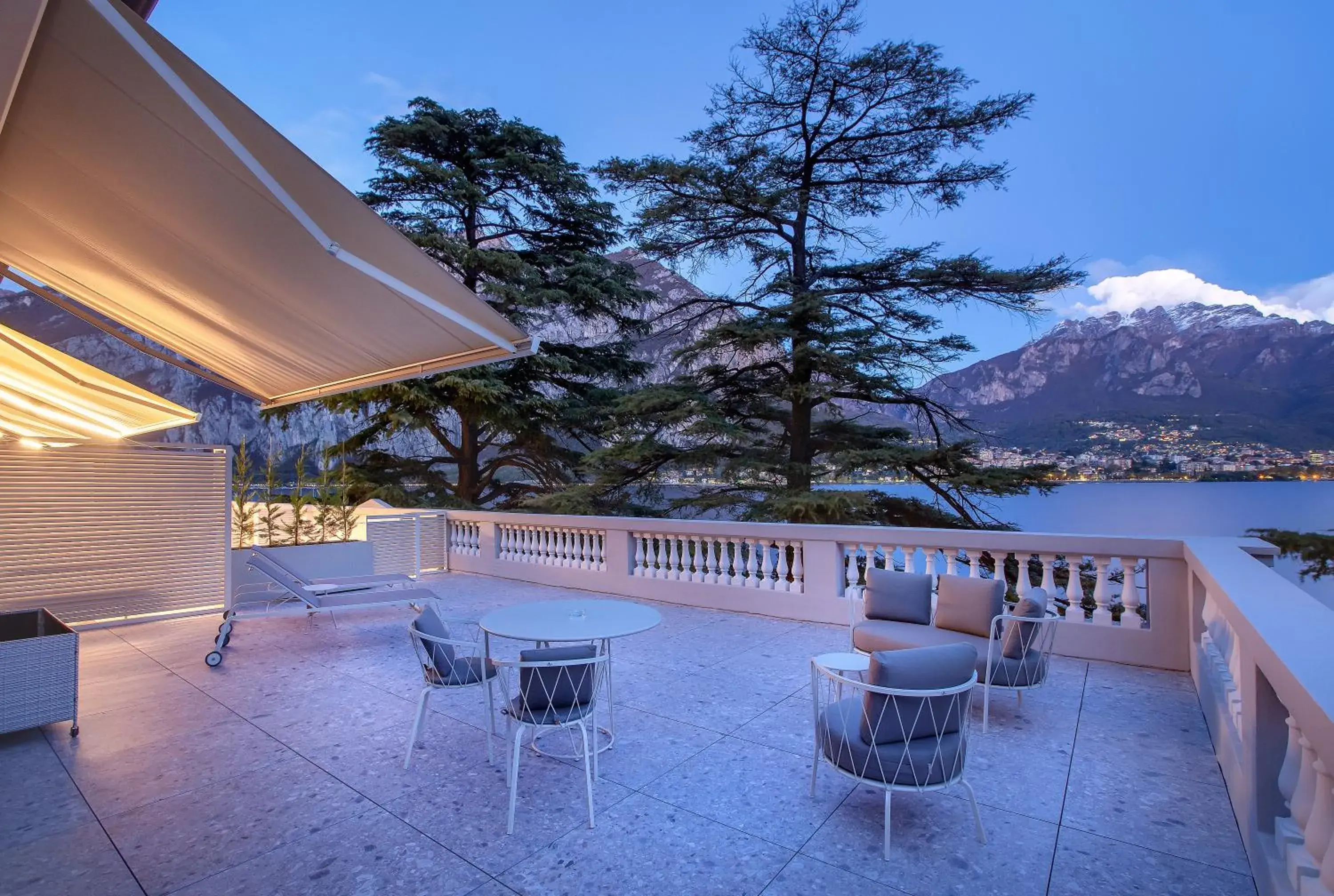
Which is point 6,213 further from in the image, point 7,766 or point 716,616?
point 716,616

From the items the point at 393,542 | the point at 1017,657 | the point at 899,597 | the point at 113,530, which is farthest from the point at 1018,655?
the point at 393,542

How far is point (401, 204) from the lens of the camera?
16.5 m

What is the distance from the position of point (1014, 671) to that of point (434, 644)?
3708 mm

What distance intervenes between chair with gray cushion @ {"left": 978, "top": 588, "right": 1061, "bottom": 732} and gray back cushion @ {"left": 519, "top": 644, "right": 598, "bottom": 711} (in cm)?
260

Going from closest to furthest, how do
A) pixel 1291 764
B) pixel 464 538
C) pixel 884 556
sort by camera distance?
pixel 1291 764 < pixel 884 556 < pixel 464 538

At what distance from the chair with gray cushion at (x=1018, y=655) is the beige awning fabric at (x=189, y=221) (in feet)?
12.5

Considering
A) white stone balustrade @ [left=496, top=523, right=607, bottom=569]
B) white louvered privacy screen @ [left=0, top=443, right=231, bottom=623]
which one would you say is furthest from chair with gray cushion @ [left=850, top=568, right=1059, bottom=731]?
white louvered privacy screen @ [left=0, top=443, right=231, bottom=623]

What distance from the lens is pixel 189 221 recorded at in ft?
11.8

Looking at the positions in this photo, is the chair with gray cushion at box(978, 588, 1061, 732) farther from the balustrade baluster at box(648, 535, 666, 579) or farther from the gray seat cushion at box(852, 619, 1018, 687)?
the balustrade baluster at box(648, 535, 666, 579)

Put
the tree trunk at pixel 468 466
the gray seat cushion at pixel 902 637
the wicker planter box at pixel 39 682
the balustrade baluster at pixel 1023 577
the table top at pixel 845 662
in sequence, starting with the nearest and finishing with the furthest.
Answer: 1. the table top at pixel 845 662
2. the wicker planter box at pixel 39 682
3. the gray seat cushion at pixel 902 637
4. the balustrade baluster at pixel 1023 577
5. the tree trunk at pixel 468 466

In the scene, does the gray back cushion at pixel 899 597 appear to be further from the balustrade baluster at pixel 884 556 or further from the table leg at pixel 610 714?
the table leg at pixel 610 714

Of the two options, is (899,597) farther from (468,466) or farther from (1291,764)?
(468,466)

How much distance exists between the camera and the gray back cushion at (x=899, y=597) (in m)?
5.08

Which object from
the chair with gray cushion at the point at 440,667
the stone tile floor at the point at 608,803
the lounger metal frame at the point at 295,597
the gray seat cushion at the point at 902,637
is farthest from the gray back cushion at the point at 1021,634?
the lounger metal frame at the point at 295,597
